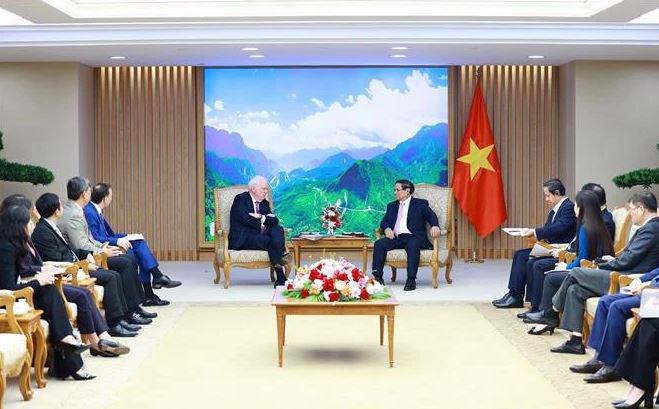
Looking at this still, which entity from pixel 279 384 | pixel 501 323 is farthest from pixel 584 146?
pixel 279 384

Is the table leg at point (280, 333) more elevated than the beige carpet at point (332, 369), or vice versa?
the table leg at point (280, 333)

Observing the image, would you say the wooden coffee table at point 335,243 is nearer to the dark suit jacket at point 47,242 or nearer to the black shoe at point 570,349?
the dark suit jacket at point 47,242

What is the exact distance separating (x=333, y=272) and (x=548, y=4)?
19.5 feet

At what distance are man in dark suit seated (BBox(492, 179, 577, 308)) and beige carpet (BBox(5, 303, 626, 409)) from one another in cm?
65

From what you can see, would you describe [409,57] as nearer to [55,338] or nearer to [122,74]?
[122,74]

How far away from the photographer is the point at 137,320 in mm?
10914

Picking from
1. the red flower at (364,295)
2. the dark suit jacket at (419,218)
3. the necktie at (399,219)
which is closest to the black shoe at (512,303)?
the dark suit jacket at (419,218)

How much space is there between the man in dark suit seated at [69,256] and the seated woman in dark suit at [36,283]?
130 centimetres

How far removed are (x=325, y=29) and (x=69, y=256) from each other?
211 inches

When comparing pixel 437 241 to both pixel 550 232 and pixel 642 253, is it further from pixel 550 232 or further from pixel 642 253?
pixel 642 253

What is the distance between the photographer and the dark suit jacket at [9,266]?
7816 mm

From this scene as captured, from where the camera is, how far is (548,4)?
43.7 ft

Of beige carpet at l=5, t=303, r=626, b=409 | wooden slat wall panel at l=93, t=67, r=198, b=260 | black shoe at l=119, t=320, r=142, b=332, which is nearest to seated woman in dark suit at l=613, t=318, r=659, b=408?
beige carpet at l=5, t=303, r=626, b=409

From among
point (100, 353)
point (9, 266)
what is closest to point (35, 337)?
point (9, 266)
